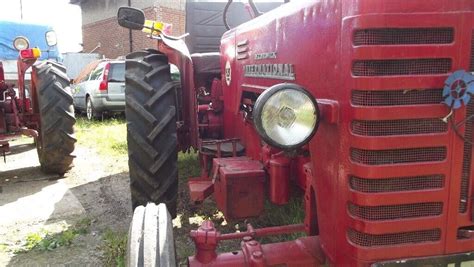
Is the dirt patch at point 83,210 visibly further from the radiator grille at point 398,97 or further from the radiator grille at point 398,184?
the radiator grille at point 398,97

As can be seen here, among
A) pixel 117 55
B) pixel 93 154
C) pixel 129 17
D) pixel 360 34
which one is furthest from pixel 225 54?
pixel 117 55

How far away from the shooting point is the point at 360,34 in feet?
5.36

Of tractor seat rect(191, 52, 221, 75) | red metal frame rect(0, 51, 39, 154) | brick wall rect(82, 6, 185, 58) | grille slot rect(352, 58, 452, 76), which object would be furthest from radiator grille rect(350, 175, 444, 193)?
brick wall rect(82, 6, 185, 58)

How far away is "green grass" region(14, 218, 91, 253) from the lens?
11.5ft

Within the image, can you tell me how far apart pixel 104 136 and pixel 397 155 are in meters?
8.09

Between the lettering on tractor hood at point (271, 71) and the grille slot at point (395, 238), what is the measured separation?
91 centimetres

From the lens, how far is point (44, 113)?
5.35 m

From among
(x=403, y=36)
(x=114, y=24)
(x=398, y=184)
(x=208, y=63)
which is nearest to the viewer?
(x=403, y=36)

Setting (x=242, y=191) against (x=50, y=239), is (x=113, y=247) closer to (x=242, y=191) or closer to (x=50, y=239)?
(x=50, y=239)

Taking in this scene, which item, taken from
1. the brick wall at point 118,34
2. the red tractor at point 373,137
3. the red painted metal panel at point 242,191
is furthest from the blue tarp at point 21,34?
the red tractor at point 373,137

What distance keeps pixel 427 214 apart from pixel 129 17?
8.70 feet

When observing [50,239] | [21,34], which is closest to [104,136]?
[21,34]

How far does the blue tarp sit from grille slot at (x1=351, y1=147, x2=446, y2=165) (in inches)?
413

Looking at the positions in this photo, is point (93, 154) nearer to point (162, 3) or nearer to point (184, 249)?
point (184, 249)
